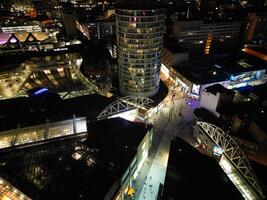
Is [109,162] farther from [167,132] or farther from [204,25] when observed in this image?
[204,25]

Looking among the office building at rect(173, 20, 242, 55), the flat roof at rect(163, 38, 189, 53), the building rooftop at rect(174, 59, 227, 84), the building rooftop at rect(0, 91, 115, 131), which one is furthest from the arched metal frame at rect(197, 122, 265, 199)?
the office building at rect(173, 20, 242, 55)

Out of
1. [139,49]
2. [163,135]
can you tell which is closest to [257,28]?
[139,49]

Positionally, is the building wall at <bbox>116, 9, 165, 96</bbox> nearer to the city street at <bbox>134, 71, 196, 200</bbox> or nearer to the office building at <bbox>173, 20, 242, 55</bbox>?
the city street at <bbox>134, 71, 196, 200</bbox>

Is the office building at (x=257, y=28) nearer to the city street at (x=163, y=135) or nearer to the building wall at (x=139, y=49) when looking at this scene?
the city street at (x=163, y=135)

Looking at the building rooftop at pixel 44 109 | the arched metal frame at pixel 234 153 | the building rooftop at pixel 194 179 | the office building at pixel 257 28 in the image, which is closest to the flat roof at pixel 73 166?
the building rooftop at pixel 44 109

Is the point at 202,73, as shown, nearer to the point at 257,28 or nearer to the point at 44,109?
the point at 257,28

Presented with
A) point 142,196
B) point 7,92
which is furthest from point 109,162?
point 7,92
